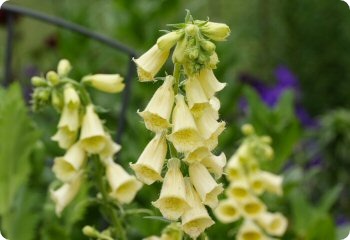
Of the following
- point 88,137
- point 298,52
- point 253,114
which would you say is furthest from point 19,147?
point 298,52

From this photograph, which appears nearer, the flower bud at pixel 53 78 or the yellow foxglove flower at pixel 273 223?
the flower bud at pixel 53 78

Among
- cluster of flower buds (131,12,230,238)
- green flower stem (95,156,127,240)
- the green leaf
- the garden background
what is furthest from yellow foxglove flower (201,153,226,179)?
the green leaf

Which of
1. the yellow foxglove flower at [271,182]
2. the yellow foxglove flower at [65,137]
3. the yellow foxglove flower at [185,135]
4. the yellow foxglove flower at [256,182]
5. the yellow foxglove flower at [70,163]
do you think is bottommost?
the yellow foxglove flower at [185,135]

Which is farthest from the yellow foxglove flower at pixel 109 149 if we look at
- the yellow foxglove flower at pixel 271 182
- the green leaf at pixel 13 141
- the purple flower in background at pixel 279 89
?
the purple flower in background at pixel 279 89

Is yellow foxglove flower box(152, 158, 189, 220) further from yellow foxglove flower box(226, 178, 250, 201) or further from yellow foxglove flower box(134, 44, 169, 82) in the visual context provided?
yellow foxglove flower box(226, 178, 250, 201)

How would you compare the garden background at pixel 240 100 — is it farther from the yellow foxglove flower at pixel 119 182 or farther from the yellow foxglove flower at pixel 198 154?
the yellow foxglove flower at pixel 198 154

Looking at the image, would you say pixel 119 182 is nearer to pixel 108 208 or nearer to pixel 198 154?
pixel 108 208
